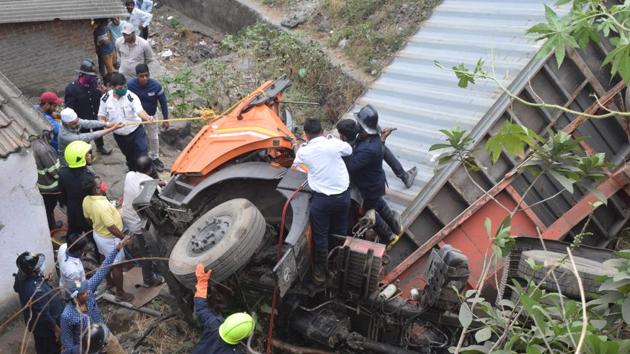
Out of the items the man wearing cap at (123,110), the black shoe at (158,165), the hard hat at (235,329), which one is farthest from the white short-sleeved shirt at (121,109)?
the hard hat at (235,329)

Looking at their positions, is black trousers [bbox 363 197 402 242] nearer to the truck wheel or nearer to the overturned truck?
the overturned truck

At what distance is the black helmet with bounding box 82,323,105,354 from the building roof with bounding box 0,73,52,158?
5.47 feet

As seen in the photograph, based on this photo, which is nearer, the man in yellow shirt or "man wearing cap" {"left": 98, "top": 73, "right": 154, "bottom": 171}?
the man in yellow shirt

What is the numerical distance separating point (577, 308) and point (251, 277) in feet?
8.31

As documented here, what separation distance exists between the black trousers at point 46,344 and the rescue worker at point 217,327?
159cm

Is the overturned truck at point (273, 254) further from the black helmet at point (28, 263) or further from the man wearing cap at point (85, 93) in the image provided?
the man wearing cap at point (85, 93)

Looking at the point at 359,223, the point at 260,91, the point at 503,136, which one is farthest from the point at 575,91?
the point at 503,136

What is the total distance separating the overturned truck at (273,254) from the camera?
4.48m

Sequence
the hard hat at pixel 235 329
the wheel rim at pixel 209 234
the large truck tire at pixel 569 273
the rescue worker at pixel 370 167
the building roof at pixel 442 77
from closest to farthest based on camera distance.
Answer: the large truck tire at pixel 569 273
the hard hat at pixel 235 329
the wheel rim at pixel 209 234
the rescue worker at pixel 370 167
the building roof at pixel 442 77

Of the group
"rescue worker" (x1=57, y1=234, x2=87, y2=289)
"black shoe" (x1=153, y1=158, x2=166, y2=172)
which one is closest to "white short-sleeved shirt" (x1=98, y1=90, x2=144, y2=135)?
"black shoe" (x1=153, y1=158, x2=166, y2=172)

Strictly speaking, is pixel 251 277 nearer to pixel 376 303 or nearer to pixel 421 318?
pixel 376 303

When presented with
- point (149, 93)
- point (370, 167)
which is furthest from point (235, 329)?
point (149, 93)

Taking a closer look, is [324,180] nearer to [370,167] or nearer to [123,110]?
[370,167]

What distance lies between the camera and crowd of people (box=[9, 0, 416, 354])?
183 inches
